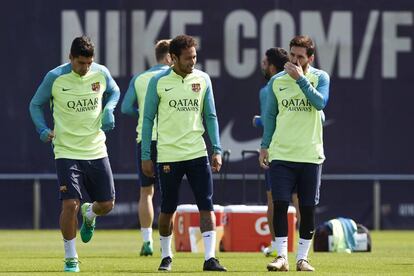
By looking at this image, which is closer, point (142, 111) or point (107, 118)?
point (107, 118)

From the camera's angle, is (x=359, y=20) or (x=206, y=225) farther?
(x=359, y=20)

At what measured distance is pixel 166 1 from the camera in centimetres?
2445

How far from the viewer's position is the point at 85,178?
43.5ft

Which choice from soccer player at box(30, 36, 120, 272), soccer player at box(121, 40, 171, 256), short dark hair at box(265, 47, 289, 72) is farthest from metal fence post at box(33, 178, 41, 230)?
soccer player at box(30, 36, 120, 272)

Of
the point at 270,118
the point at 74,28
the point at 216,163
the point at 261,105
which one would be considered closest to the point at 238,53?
the point at 74,28

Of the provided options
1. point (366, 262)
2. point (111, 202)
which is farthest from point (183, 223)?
point (111, 202)

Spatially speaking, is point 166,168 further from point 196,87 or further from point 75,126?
point 75,126

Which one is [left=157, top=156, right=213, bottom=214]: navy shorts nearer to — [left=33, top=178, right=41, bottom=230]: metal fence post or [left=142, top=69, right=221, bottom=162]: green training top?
[left=142, top=69, right=221, bottom=162]: green training top

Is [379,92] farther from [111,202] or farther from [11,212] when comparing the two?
[111,202]

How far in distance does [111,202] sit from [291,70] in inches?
83.6

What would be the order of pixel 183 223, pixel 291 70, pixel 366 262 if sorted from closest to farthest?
pixel 291 70 → pixel 366 262 → pixel 183 223

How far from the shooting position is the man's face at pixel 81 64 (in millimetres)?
12953

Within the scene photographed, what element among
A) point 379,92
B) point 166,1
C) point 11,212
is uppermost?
point 166,1

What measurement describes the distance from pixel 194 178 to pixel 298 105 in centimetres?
111
